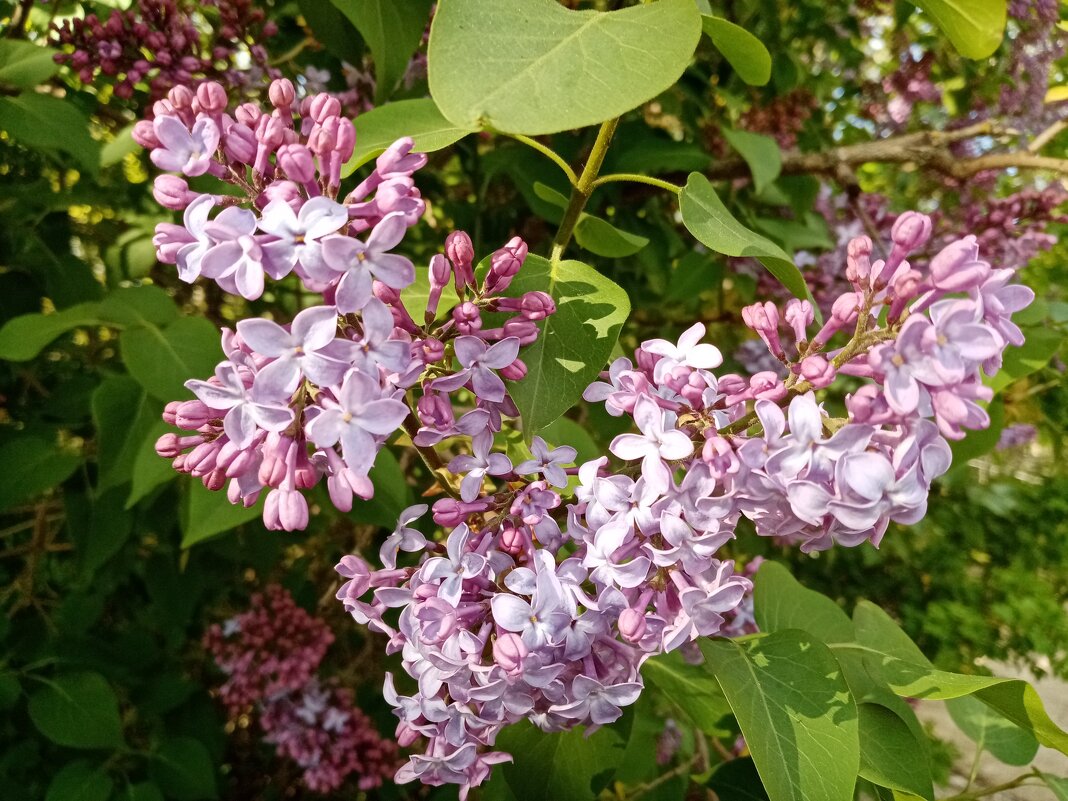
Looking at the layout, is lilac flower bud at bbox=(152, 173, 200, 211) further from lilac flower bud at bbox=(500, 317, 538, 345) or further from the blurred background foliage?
the blurred background foliage

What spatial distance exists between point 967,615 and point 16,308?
263 cm

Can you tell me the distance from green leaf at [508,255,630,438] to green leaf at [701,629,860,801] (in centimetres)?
31

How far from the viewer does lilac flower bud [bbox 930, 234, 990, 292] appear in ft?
1.81

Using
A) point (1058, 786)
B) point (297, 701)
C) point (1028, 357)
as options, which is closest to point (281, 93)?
point (1058, 786)

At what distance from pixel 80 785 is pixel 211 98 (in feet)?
4.60

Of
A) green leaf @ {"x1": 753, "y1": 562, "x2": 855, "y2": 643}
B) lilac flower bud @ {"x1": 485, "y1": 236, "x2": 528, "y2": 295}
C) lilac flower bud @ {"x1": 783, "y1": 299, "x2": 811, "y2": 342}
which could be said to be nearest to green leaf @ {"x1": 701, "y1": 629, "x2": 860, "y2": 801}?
green leaf @ {"x1": 753, "y1": 562, "x2": 855, "y2": 643}

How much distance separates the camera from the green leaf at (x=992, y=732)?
45.2 inches

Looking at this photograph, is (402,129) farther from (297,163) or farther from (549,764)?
(549,764)

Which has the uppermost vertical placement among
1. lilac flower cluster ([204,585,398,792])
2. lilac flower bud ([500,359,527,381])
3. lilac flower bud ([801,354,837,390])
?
lilac flower bud ([801,354,837,390])

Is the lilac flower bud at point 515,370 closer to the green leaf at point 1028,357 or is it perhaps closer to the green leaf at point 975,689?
the green leaf at point 975,689

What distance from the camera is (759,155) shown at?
120 cm

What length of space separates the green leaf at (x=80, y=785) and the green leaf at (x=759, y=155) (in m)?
1.62

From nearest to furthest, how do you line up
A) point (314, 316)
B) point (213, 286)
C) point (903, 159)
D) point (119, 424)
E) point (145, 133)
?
point (314, 316), point (145, 133), point (119, 424), point (903, 159), point (213, 286)

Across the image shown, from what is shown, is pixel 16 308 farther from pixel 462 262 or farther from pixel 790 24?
pixel 790 24
